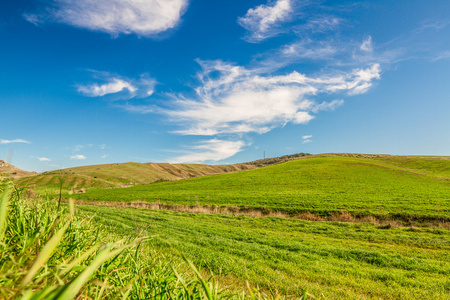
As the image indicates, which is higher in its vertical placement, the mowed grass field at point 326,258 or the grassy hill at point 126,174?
the grassy hill at point 126,174

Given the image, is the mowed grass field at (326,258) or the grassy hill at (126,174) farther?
the grassy hill at (126,174)

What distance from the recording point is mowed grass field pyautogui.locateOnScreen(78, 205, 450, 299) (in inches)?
303

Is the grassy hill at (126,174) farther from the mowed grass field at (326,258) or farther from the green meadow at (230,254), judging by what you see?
the mowed grass field at (326,258)

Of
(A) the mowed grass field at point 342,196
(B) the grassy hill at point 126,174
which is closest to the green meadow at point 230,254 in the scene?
(A) the mowed grass field at point 342,196

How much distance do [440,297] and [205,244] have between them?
920 cm

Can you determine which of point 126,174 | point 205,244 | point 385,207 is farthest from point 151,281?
point 126,174

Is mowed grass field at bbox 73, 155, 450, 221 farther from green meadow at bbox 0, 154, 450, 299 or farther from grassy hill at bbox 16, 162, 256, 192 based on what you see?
grassy hill at bbox 16, 162, 256, 192

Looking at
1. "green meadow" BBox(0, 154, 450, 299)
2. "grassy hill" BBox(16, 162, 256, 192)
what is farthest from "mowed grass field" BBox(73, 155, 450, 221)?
"grassy hill" BBox(16, 162, 256, 192)

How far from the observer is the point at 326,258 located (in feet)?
36.7

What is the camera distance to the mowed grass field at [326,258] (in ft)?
25.2

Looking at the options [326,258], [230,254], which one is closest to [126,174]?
[230,254]

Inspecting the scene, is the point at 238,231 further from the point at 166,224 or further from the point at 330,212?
the point at 330,212

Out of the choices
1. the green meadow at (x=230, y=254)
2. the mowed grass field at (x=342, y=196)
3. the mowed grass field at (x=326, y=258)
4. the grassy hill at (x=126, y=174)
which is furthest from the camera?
the grassy hill at (x=126, y=174)

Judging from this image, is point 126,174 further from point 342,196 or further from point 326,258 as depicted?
point 326,258
